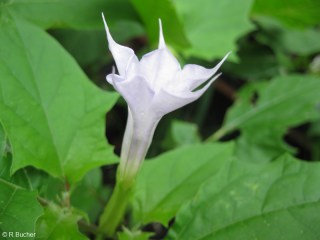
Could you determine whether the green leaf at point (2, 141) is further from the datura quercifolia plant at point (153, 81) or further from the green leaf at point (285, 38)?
the green leaf at point (285, 38)

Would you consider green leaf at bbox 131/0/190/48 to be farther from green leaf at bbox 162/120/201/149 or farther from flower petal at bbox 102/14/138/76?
flower petal at bbox 102/14/138/76

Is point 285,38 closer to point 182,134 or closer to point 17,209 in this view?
point 182,134

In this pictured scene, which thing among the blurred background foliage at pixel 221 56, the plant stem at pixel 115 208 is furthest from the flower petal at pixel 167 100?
the blurred background foliage at pixel 221 56

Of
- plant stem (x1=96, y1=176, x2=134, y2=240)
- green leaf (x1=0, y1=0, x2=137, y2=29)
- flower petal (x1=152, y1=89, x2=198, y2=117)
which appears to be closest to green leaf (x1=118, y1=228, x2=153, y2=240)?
plant stem (x1=96, y1=176, x2=134, y2=240)

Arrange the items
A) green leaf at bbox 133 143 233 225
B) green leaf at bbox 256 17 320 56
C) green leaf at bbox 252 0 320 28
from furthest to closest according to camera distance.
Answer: green leaf at bbox 256 17 320 56 → green leaf at bbox 252 0 320 28 → green leaf at bbox 133 143 233 225

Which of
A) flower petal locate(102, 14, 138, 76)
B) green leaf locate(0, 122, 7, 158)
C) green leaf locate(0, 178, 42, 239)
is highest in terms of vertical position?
flower petal locate(102, 14, 138, 76)

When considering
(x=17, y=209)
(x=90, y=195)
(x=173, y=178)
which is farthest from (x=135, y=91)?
(x=90, y=195)

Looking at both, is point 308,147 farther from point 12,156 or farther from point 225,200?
point 12,156

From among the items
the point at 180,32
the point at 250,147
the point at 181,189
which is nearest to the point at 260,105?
the point at 250,147
